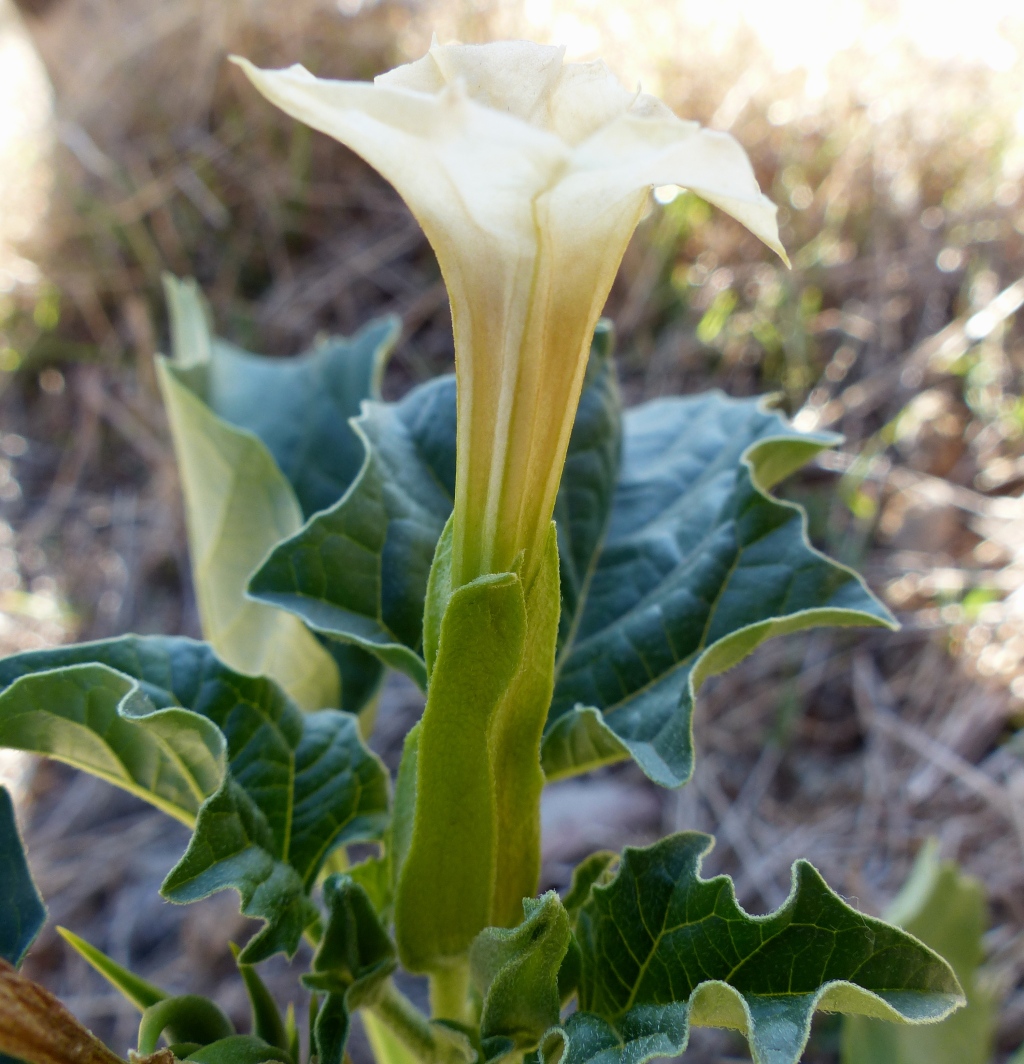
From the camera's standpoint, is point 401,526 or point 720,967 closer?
point 720,967

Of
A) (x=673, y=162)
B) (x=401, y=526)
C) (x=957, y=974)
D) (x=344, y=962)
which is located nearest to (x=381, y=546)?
(x=401, y=526)

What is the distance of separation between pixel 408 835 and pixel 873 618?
0.26m

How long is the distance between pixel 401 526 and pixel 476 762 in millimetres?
222

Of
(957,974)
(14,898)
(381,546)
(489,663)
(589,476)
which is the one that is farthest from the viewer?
(957,974)

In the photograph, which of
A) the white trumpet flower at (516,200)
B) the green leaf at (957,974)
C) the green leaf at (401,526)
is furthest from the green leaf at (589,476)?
the green leaf at (957,974)

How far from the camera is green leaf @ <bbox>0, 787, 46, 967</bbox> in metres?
0.52

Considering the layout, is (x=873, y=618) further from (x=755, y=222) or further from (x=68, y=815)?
(x=68, y=815)

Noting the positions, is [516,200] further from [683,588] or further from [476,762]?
[683,588]

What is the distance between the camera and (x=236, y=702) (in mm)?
562

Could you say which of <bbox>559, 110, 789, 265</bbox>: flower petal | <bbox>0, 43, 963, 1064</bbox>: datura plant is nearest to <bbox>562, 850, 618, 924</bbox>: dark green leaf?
<bbox>0, 43, 963, 1064</bbox>: datura plant

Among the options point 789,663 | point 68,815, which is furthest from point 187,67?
point 789,663

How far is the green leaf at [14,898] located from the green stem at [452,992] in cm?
20

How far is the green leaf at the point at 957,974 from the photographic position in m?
1.06

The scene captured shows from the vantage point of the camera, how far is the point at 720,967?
458 millimetres
